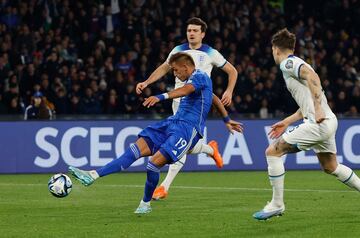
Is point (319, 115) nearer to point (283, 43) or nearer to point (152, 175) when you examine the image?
point (283, 43)

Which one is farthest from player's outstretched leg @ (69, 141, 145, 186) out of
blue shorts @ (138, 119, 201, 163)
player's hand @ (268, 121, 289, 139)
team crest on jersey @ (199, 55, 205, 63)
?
team crest on jersey @ (199, 55, 205, 63)

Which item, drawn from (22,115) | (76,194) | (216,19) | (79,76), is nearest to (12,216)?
(76,194)

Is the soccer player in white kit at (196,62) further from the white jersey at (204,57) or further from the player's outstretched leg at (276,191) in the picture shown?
the player's outstretched leg at (276,191)

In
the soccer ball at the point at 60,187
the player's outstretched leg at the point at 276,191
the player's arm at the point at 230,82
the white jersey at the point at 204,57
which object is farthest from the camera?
the white jersey at the point at 204,57

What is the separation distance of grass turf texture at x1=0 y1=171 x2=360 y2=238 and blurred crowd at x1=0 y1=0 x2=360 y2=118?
4969 mm

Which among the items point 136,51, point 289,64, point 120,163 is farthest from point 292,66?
point 136,51

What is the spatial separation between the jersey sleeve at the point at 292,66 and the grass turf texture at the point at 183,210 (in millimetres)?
1551

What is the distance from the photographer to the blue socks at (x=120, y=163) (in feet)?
35.1

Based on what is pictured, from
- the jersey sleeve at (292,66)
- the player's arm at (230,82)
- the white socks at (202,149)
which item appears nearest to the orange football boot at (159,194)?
the white socks at (202,149)

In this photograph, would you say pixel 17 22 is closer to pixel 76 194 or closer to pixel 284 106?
pixel 284 106

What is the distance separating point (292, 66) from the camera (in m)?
10.2

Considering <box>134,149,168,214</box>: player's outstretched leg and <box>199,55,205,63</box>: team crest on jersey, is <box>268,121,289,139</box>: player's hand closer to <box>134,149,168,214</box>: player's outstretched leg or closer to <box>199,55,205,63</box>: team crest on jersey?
<box>134,149,168,214</box>: player's outstretched leg

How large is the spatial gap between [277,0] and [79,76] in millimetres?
9442

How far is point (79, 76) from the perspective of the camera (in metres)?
22.0
